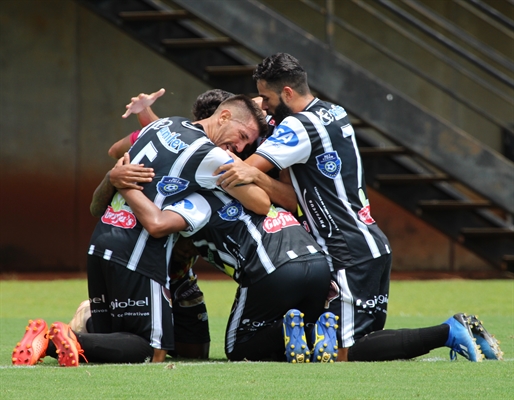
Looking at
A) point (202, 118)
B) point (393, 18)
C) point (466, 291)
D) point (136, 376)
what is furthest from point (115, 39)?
point (136, 376)

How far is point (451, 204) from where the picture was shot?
870 cm

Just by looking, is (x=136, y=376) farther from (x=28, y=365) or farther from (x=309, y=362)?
(x=309, y=362)

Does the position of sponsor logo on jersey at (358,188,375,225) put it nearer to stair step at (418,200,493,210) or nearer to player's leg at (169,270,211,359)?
player's leg at (169,270,211,359)

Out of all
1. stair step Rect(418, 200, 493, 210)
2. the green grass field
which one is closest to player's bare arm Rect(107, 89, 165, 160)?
the green grass field

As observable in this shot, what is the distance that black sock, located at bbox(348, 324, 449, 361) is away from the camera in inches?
147

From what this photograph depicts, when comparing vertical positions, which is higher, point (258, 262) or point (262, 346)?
point (258, 262)

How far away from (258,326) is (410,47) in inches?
313

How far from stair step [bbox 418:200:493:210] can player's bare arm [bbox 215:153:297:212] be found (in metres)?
4.85

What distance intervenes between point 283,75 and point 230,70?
13.9ft

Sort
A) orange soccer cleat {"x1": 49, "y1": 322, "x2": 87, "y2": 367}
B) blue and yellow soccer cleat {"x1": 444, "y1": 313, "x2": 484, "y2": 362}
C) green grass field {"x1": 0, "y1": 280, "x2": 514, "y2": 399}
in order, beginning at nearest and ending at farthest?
green grass field {"x1": 0, "y1": 280, "x2": 514, "y2": 399}
orange soccer cleat {"x1": 49, "y1": 322, "x2": 87, "y2": 367}
blue and yellow soccer cleat {"x1": 444, "y1": 313, "x2": 484, "y2": 362}

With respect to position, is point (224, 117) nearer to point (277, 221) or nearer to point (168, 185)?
point (168, 185)

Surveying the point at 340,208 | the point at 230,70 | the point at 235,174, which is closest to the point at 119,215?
the point at 235,174

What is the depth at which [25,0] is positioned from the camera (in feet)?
35.8

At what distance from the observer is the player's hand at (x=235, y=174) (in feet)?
12.9
